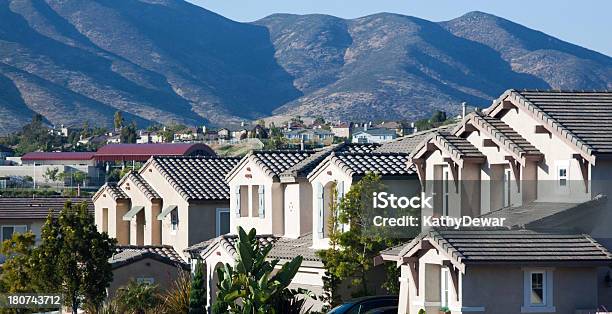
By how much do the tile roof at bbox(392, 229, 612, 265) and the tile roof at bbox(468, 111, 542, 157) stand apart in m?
2.75

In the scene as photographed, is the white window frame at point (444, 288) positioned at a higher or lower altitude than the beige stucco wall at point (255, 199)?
lower

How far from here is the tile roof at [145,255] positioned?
52969 mm

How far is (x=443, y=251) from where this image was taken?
3300cm

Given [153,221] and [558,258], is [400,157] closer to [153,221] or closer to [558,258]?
[558,258]

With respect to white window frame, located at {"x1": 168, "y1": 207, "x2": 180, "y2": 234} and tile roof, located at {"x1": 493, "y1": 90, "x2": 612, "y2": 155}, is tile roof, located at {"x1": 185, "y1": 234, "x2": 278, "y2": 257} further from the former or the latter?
tile roof, located at {"x1": 493, "y1": 90, "x2": 612, "y2": 155}

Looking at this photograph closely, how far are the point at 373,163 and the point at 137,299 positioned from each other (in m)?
9.93

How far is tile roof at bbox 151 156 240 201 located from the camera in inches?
2199

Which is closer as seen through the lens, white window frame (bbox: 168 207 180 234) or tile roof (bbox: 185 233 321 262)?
tile roof (bbox: 185 233 321 262)

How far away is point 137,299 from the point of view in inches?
1917

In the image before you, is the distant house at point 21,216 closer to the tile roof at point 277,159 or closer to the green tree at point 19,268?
the green tree at point 19,268

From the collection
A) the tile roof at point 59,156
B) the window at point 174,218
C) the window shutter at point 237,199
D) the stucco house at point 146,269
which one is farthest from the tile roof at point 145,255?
the tile roof at point 59,156

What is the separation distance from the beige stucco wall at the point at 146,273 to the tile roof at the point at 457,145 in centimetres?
1682

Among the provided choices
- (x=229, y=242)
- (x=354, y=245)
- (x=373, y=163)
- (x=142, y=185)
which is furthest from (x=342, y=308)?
(x=142, y=185)

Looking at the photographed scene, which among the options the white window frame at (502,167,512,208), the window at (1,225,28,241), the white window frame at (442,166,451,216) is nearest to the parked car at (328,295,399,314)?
the white window frame at (442,166,451,216)
